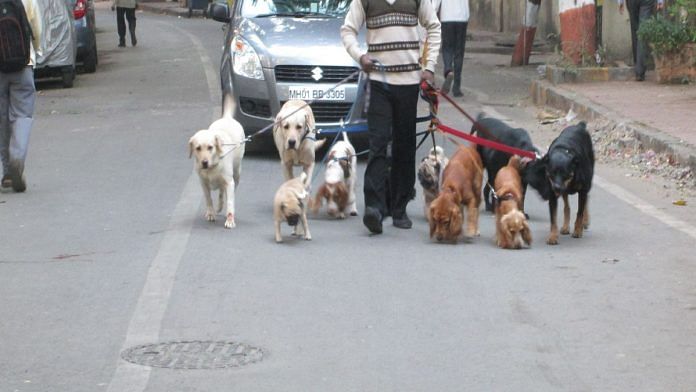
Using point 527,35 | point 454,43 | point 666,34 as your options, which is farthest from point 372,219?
point 527,35

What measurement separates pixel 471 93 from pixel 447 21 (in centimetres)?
122

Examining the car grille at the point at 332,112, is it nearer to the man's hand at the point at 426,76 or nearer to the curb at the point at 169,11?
the man's hand at the point at 426,76

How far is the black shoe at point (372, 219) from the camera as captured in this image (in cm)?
909

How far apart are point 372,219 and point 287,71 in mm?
4095

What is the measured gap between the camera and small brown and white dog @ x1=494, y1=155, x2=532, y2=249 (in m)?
8.55

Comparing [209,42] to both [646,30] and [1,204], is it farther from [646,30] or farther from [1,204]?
[1,204]

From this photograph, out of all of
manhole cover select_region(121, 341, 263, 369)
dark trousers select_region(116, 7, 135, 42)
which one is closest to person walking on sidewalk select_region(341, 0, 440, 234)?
manhole cover select_region(121, 341, 263, 369)

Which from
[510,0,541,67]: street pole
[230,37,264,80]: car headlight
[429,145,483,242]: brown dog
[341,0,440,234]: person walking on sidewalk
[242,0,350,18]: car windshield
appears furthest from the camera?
[510,0,541,67]: street pole

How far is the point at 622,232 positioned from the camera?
30.4 ft

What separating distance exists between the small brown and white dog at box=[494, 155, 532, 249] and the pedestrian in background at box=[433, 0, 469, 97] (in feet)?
30.7

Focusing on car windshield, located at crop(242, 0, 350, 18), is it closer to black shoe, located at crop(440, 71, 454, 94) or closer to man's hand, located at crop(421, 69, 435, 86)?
black shoe, located at crop(440, 71, 454, 94)

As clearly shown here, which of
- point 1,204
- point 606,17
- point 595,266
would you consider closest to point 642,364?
point 595,266

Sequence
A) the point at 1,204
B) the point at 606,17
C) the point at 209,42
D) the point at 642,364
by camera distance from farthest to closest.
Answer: the point at 209,42, the point at 606,17, the point at 1,204, the point at 642,364

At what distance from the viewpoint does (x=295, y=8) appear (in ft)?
46.6
